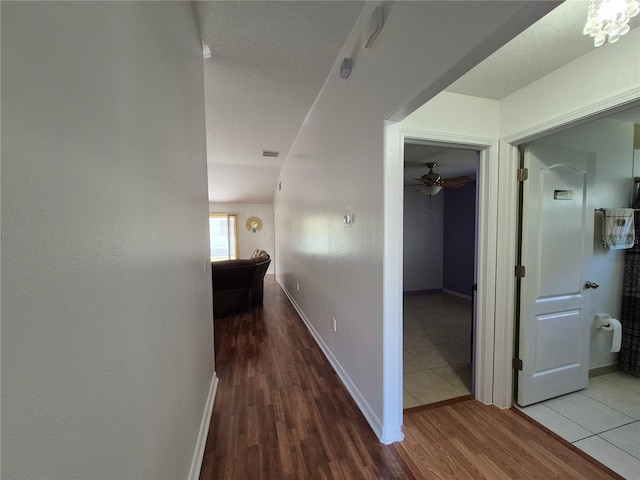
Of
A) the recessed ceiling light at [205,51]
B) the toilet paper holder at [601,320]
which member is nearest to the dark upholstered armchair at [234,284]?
the recessed ceiling light at [205,51]

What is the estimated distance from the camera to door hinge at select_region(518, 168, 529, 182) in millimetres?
1886

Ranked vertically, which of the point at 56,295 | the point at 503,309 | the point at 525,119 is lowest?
the point at 503,309

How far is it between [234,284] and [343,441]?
2884mm

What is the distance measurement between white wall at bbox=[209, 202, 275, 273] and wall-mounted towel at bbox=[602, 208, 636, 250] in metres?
7.23

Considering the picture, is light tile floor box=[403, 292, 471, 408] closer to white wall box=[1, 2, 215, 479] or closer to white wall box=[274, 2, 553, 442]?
white wall box=[274, 2, 553, 442]

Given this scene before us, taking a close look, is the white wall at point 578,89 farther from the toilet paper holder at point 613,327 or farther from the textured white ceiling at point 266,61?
the toilet paper holder at point 613,327

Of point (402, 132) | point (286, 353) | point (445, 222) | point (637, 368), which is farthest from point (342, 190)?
point (445, 222)

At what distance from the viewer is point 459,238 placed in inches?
213

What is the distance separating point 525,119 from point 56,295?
251cm

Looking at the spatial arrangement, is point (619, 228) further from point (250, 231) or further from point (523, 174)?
point (250, 231)

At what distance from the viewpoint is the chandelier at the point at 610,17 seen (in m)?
0.97

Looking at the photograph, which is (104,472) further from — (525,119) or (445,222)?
(445,222)

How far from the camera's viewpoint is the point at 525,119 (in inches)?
69.6

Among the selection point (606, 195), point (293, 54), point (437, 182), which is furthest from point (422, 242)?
point (293, 54)
